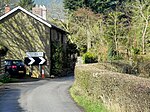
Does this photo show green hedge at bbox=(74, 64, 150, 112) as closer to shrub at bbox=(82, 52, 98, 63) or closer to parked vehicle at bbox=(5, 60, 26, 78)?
parked vehicle at bbox=(5, 60, 26, 78)

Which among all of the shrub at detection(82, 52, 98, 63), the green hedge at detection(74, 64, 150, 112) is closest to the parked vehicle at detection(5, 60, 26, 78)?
the shrub at detection(82, 52, 98, 63)

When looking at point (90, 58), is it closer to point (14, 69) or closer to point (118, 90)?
point (14, 69)

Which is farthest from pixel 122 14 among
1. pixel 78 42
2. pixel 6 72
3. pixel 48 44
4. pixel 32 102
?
pixel 32 102

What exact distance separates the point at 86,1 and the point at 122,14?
28.8ft

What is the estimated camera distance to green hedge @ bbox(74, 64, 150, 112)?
973 centimetres

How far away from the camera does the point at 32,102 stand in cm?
1814

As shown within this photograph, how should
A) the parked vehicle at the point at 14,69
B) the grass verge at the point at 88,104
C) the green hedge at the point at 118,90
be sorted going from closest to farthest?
the green hedge at the point at 118,90 < the grass verge at the point at 88,104 < the parked vehicle at the point at 14,69

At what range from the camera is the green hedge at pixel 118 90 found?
973cm

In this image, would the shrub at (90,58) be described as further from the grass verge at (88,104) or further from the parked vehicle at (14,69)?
the grass verge at (88,104)

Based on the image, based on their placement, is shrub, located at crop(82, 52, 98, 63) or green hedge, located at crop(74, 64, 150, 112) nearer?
green hedge, located at crop(74, 64, 150, 112)

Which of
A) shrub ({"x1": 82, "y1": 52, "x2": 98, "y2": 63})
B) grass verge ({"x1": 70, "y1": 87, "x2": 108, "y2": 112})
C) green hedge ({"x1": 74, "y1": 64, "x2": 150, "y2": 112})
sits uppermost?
shrub ({"x1": 82, "y1": 52, "x2": 98, "y2": 63})

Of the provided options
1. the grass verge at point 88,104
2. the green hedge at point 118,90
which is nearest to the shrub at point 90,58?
the grass verge at point 88,104

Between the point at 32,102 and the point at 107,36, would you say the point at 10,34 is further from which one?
the point at 32,102

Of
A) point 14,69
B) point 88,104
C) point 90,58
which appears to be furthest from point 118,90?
point 90,58
